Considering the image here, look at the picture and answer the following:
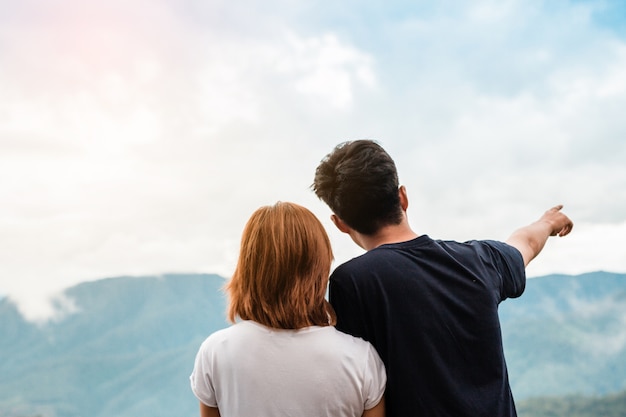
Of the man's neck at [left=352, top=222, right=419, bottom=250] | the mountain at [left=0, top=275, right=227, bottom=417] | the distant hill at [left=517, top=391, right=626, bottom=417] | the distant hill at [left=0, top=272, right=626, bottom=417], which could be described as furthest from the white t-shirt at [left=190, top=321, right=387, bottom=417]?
the mountain at [left=0, top=275, right=227, bottom=417]

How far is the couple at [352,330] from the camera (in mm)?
1178

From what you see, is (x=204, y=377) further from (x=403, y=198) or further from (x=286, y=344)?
(x=403, y=198)

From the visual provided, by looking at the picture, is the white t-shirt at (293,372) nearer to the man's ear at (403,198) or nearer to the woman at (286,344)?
the woman at (286,344)

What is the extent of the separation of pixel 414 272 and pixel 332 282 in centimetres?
16

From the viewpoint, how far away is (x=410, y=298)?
122 cm

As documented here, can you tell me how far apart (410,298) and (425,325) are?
6 cm

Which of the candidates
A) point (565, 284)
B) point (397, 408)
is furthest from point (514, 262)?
point (565, 284)

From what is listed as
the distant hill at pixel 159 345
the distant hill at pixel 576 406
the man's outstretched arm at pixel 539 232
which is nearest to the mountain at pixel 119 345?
the distant hill at pixel 159 345

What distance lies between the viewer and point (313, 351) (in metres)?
1.18

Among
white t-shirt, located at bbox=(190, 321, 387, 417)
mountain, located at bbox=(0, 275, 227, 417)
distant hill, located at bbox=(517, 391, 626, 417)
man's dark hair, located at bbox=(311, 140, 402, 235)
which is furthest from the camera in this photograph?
mountain, located at bbox=(0, 275, 227, 417)

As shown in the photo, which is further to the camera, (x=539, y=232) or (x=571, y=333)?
(x=571, y=333)

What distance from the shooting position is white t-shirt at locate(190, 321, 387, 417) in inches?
46.0

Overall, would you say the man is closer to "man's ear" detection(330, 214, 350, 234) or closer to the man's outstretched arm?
"man's ear" detection(330, 214, 350, 234)

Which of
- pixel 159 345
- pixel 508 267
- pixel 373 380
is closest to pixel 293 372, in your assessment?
pixel 373 380
